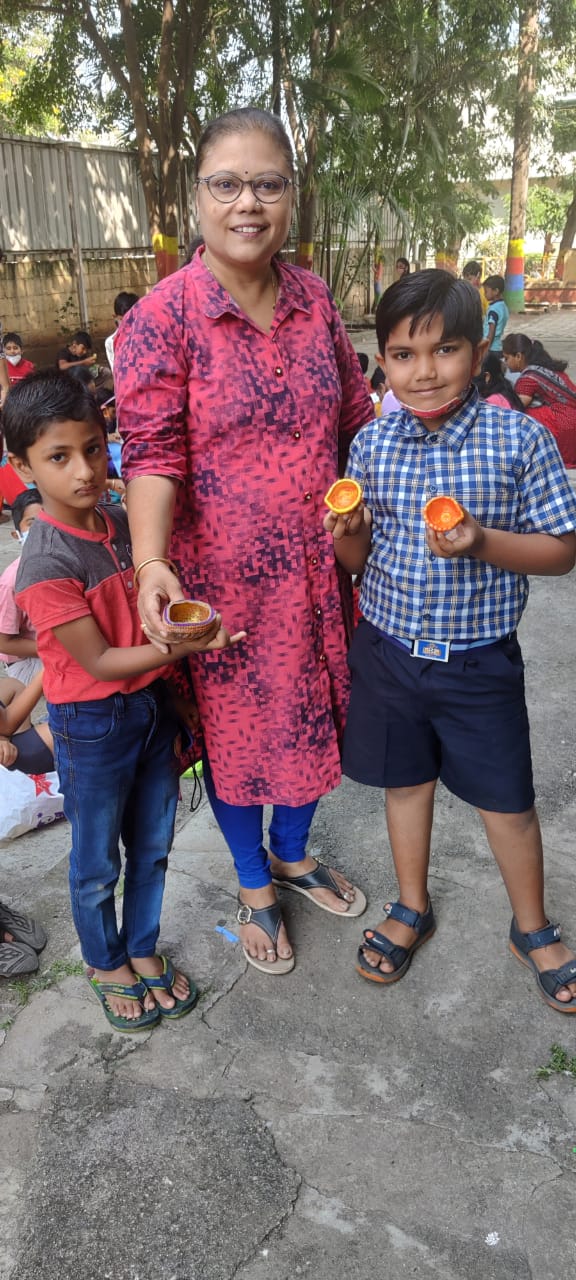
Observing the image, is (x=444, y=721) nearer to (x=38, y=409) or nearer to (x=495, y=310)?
(x=38, y=409)

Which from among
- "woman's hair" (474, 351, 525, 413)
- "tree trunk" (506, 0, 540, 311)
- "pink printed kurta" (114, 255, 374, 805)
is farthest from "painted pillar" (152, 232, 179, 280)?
"tree trunk" (506, 0, 540, 311)

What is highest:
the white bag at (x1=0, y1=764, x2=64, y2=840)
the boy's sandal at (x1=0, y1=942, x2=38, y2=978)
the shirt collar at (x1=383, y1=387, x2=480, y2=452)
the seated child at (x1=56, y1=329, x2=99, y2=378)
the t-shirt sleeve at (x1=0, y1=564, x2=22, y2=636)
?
the shirt collar at (x1=383, y1=387, x2=480, y2=452)

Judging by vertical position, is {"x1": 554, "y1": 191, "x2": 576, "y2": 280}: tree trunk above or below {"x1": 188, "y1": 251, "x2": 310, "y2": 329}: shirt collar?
below

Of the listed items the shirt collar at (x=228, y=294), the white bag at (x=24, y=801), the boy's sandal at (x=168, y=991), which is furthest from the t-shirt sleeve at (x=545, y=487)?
the white bag at (x=24, y=801)

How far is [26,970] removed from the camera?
2182 millimetres

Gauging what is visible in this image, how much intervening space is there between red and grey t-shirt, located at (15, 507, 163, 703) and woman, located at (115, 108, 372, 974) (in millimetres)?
109

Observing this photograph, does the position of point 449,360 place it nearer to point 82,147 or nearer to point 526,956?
point 526,956

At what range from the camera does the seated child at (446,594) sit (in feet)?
5.58

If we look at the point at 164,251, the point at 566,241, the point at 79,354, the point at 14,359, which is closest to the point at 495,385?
the point at 14,359

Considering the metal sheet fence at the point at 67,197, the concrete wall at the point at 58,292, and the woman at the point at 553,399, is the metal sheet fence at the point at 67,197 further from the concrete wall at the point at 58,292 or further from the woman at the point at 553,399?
the woman at the point at 553,399

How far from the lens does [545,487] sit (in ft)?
5.63

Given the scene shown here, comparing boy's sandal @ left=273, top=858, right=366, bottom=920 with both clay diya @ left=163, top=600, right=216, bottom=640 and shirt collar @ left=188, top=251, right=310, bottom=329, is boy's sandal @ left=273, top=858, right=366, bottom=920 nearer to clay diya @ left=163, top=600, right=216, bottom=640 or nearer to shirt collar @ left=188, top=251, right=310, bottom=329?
clay diya @ left=163, top=600, right=216, bottom=640

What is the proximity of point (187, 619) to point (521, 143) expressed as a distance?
20801 millimetres

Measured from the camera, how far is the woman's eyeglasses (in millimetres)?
1669
